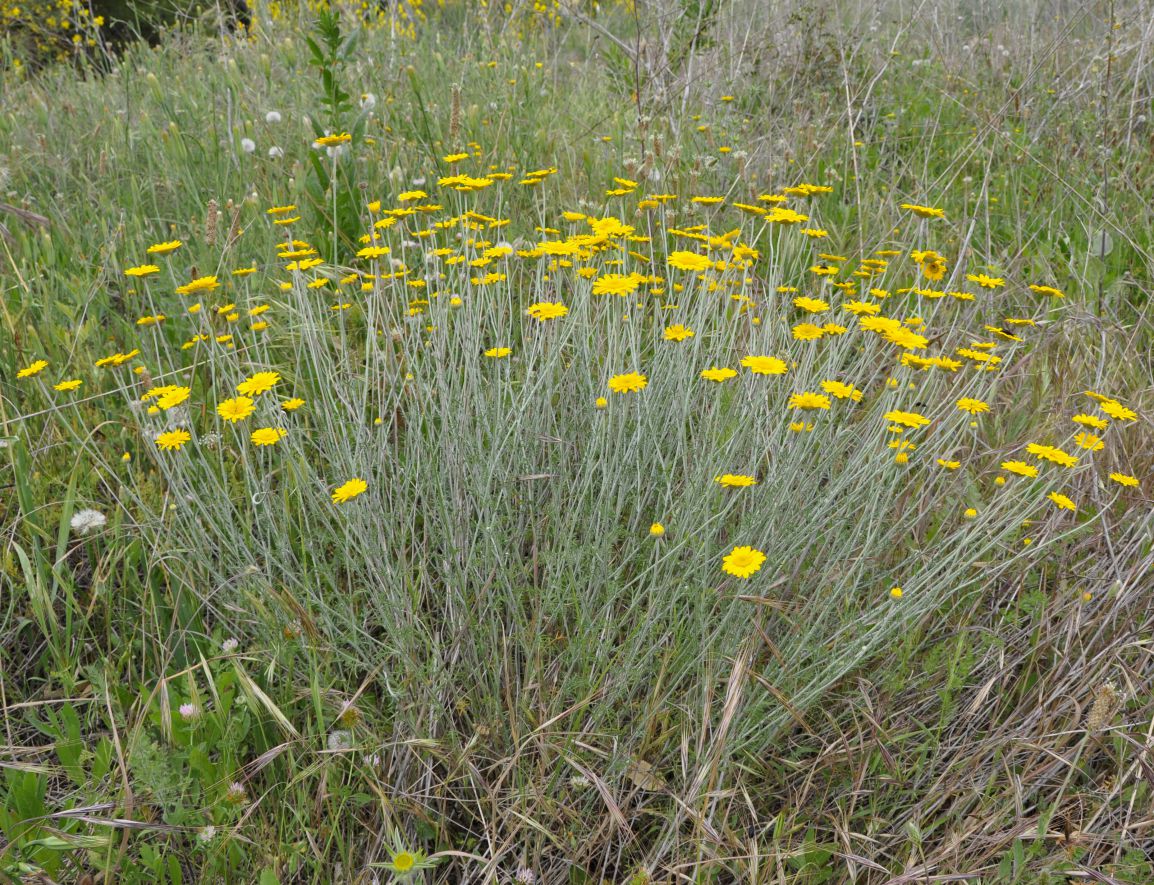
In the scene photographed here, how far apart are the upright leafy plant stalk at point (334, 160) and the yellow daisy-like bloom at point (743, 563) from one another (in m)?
1.78

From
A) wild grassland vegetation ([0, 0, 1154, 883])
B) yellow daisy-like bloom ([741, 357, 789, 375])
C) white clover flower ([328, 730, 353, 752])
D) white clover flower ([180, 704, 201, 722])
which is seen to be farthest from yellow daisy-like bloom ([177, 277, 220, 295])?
yellow daisy-like bloom ([741, 357, 789, 375])

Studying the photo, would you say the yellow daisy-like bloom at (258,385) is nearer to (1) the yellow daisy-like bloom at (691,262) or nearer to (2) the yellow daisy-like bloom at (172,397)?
(2) the yellow daisy-like bloom at (172,397)

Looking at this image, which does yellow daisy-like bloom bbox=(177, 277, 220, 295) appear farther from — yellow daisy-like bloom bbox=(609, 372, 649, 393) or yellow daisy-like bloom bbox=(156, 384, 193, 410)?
yellow daisy-like bloom bbox=(609, 372, 649, 393)

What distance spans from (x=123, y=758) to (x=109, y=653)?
1.25ft

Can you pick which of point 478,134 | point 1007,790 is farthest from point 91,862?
point 478,134

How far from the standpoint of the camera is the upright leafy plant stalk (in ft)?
8.57

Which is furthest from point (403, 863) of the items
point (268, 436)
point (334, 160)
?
point (334, 160)

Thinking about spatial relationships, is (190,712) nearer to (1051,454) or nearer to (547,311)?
(547,311)

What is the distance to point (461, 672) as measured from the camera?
5.04 feet

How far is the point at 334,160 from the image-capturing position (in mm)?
2584

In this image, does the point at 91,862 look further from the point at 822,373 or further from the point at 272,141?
the point at 272,141

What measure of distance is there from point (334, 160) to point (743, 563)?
1874 mm

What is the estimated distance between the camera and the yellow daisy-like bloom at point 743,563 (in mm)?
1266

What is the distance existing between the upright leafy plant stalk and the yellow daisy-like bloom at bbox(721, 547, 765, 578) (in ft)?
5.85
